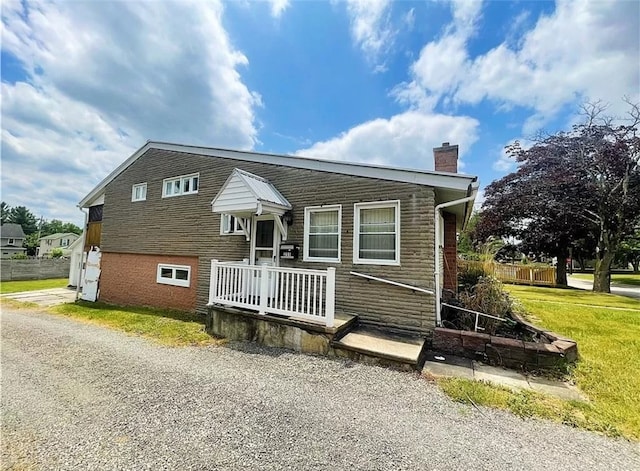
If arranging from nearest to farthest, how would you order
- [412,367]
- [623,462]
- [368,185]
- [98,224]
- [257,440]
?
[623,462]
[257,440]
[412,367]
[368,185]
[98,224]

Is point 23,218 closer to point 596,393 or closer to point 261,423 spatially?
point 261,423

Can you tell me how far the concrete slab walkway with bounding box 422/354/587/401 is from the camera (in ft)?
13.2

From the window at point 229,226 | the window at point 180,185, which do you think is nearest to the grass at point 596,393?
the window at point 229,226

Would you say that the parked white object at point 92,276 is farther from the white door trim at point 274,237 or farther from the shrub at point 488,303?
the shrub at point 488,303

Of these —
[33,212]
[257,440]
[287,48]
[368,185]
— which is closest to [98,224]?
[287,48]

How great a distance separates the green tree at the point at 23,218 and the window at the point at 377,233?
96541 millimetres

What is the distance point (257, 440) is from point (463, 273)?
9567 mm

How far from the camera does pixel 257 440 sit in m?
2.97

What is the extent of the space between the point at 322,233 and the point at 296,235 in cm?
76

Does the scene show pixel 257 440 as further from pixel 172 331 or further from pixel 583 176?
pixel 583 176

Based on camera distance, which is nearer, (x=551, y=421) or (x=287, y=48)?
(x=551, y=421)

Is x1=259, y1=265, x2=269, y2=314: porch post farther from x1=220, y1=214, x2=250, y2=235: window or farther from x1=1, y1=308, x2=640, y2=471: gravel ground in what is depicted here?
x1=220, y1=214, x2=250, y2=235: window

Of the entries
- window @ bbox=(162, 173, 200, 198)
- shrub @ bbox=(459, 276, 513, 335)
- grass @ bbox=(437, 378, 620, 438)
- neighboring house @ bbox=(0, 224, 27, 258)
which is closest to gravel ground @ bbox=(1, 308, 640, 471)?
grass @ bbox=(437, 378, 620, 438)

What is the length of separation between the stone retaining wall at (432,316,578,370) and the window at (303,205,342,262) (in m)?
2.98
